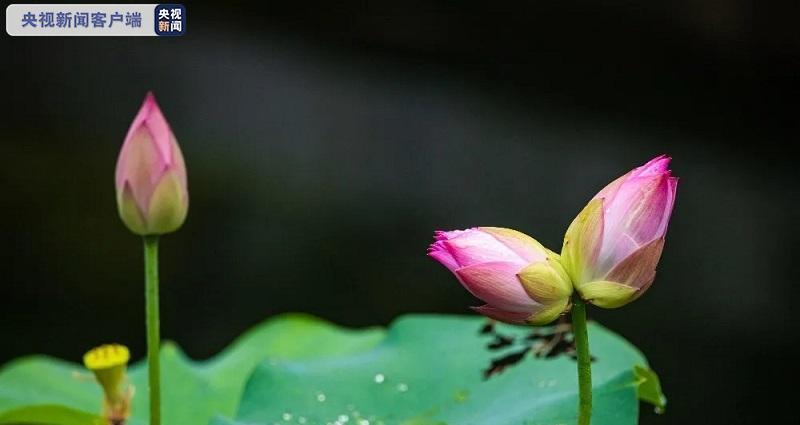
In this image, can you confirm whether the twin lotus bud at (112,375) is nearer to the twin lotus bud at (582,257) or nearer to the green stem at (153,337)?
the green stem at (153,337)

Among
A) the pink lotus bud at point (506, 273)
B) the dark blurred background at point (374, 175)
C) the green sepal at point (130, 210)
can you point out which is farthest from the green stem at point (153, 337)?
the dark blurred background at point (374, 175)

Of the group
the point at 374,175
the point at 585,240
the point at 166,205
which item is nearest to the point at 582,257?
the point at 585,240

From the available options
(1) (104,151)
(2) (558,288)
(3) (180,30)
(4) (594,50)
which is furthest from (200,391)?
(1) (104,151)

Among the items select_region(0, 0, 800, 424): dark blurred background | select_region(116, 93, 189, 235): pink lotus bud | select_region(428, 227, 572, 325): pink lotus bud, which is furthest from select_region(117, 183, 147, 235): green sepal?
select_region(0, 0, 800, 424): dark blurred background

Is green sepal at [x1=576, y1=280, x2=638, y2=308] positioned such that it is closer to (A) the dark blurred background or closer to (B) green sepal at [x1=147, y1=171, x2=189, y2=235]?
(B) green sepal at [x1=147, y1=171, x2=189, y2=235]

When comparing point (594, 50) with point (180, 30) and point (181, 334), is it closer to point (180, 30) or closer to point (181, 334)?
point (181, 334)

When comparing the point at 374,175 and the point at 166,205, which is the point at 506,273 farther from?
the point at 374,175
